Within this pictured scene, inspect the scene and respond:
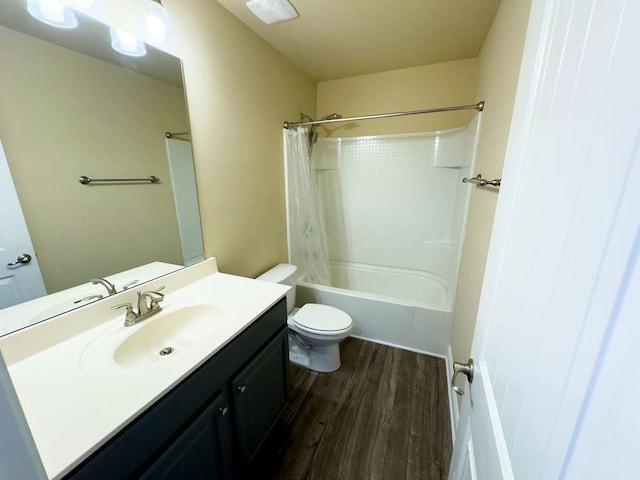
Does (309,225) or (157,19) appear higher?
(157,19)

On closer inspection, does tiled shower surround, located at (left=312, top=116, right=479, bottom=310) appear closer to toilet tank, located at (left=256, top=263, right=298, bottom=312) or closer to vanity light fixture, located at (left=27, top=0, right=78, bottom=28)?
toilet tank, located at (left=256, top=263, right=298, bottom=312)

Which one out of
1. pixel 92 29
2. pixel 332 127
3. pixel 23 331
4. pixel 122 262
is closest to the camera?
pixel 23 331

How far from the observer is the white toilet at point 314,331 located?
1.77 metres

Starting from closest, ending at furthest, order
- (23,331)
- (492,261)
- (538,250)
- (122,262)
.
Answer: (538,250) → (492,261) → (23,331) → (122,262)

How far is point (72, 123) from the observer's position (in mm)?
933

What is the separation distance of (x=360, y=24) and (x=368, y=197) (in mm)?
1489

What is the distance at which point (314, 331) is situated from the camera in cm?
175

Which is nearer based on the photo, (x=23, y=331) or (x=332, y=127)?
(x=23, y=331)

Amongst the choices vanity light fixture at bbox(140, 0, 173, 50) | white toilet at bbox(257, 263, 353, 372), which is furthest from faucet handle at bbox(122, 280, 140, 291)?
vanity light fixture at bbox(140, 0, 173, 50)

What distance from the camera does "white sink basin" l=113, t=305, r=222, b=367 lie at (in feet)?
3.22

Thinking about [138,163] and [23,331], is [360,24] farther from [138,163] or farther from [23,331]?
[23,331]

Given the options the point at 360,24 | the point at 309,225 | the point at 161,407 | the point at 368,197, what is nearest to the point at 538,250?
the point at 161,407

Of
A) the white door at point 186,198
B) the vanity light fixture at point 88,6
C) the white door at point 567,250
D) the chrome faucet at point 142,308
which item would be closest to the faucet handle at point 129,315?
the chrome faucet at point 142,308

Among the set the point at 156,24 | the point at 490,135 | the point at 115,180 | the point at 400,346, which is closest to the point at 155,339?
the point at 115,180
